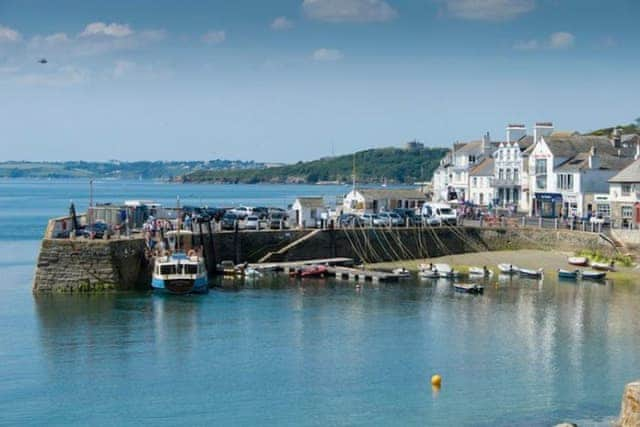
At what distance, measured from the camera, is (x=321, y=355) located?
4378cm

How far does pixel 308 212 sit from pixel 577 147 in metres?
24.7

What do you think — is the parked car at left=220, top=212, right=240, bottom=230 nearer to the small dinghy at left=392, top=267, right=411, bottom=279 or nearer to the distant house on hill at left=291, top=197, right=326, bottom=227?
the distant house on hill at left=291, top=197, right=326, bottom=227

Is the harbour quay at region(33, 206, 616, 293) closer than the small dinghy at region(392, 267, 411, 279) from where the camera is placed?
Yes

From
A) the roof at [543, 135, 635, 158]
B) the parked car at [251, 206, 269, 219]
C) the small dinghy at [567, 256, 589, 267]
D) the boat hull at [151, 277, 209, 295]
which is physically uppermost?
the roof at [543, 135, 635, 158]

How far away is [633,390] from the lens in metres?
28.9

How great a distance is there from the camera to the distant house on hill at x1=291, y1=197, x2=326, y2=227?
76750 mm

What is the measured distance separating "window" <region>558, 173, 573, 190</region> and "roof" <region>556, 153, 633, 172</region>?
393 mm

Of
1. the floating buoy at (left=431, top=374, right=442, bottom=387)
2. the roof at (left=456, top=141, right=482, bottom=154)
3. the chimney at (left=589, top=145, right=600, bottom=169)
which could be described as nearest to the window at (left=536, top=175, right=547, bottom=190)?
the chimney at (left=589, top=145, right=600, bottom=169)

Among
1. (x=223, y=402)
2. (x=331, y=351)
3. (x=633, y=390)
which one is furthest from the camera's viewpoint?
(x=331, y=351)

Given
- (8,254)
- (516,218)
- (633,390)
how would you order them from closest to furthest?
(633,390)
(516,218)
(8,254)

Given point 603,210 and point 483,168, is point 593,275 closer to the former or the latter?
point 603,210

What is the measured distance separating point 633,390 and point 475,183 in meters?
68.4

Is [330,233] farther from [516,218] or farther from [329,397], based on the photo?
[329,397]

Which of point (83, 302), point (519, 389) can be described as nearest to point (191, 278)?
point (83, 302)
